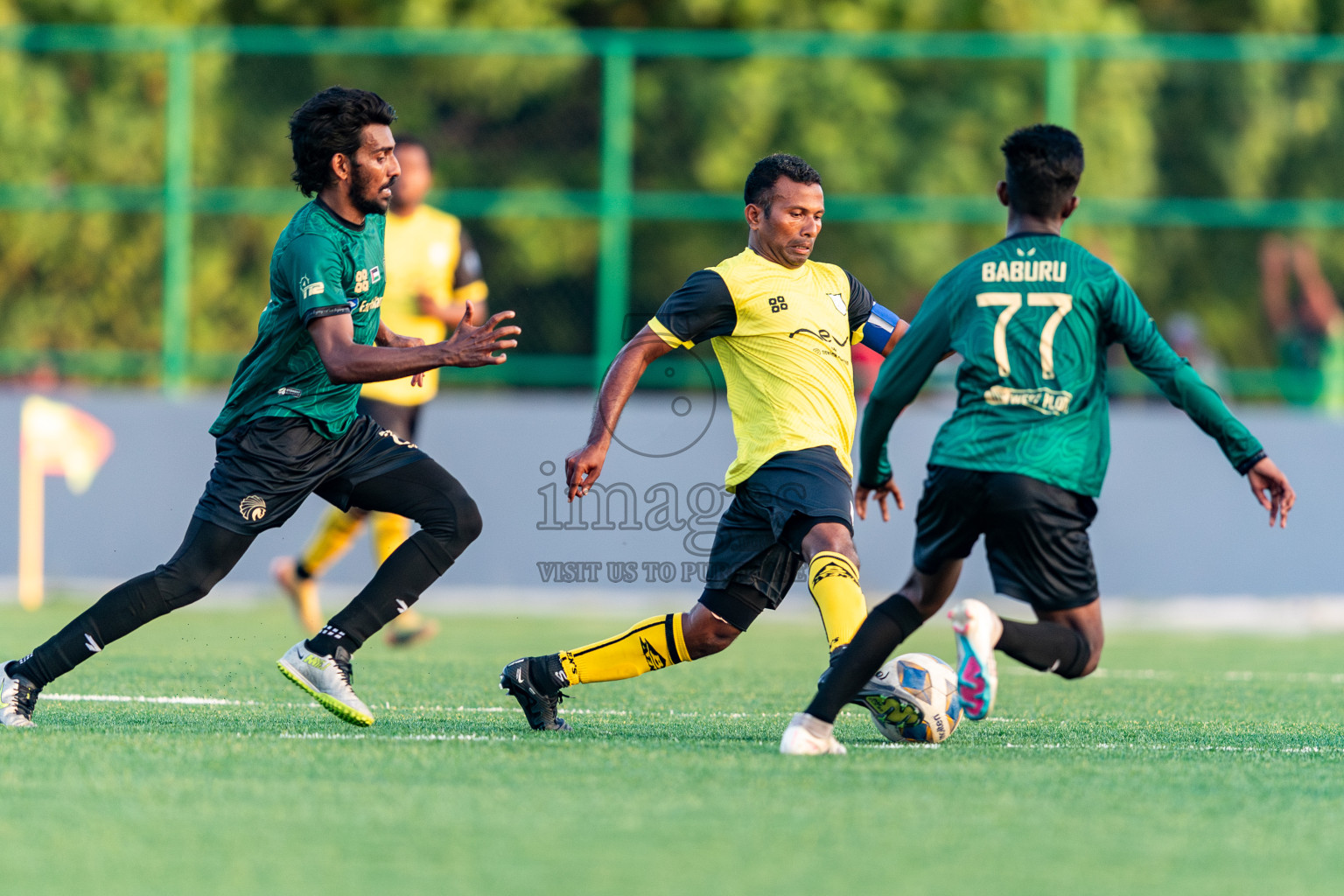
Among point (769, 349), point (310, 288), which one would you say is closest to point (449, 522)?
point (310, 288)

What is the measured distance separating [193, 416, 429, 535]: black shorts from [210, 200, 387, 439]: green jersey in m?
0.05

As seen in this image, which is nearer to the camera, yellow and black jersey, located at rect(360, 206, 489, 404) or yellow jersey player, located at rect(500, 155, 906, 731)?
yellow jersey player, located at rect(500, 155, 906, 731)

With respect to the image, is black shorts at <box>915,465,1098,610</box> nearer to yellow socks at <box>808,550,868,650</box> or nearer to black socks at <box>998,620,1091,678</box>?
black socks at <box>998,620,1091,678</box>

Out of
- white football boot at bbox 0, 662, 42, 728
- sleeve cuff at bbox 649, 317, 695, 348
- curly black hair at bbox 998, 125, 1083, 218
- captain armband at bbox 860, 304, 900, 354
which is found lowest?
white football boot at bbox 0, 662, 42, 728

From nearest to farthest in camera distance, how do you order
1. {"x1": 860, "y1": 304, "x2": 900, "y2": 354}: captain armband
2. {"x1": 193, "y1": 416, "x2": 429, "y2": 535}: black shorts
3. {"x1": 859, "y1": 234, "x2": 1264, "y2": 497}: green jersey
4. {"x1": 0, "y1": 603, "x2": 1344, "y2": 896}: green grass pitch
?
{"x1": 0, "y1": 603, "x2": 1344, "y2": 896}: green grass pitch → {"x1": 859, "y1": 234, "x2": 1264, "y2": 497}: green jersey → {"x1": 193, "y1": 416, "x2": 429, "y2": 535}: black shorts → {"x1": 860, "y1": 304, "x2": 900, "y2": 354}: captain armband

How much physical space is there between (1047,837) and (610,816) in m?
0.99

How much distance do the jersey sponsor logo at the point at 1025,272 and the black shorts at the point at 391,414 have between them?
4.83 m

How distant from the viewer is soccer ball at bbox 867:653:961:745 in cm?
554

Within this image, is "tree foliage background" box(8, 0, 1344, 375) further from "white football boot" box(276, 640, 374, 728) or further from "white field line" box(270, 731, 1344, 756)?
"white field line" box(270, 731, 1344, 756)

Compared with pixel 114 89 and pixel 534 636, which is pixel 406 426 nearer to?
pixel 534 636

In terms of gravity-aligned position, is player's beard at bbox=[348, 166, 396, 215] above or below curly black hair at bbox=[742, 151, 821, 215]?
below

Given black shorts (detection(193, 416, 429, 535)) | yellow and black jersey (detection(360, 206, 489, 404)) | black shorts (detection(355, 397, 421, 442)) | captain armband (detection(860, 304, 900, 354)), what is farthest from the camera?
yellow and black jersey (detection(360, 206, 489, 404))

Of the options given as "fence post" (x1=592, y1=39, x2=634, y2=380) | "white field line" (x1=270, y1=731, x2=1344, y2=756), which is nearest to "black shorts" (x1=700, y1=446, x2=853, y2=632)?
"white field line" (x1=270, y1=731, x2=1344, y2=756)

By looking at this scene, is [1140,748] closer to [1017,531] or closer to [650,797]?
[1017,531]
